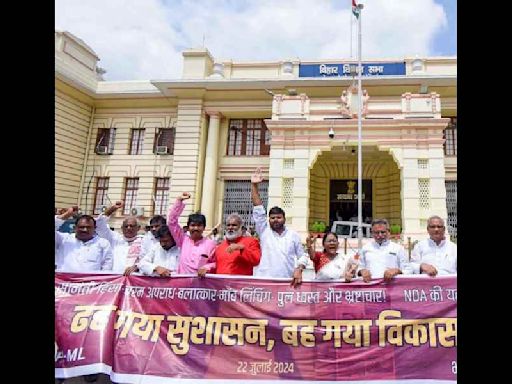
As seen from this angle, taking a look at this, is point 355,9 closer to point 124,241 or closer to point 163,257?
point 124,241

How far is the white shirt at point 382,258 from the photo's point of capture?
4535mm

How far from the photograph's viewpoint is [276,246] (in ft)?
14.9

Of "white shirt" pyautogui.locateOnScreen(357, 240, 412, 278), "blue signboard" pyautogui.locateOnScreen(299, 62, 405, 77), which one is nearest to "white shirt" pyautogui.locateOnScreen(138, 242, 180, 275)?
"white shirt" pyautogui.locateOnScreen(357, 240, 412, 278)

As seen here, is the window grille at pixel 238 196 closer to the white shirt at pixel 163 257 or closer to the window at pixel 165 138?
the window at pixel 165 138

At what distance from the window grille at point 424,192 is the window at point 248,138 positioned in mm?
7821

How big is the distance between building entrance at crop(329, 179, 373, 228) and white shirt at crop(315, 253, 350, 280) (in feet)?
51.6

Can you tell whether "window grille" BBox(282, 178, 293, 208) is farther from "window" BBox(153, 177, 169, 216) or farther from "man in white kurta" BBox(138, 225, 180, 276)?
"man in white kurta" BBox(138, 225, 180, 276)

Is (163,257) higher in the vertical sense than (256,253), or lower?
lower

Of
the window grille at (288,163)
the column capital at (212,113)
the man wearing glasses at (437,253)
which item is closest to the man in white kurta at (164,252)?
the man wearing glasses at (437,253)

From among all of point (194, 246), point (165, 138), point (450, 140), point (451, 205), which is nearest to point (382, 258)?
point (194, 246)

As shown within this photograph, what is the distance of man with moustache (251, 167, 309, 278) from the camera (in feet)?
14.7

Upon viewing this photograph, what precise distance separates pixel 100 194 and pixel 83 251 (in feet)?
58.3

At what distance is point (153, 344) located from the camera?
3916 mm
